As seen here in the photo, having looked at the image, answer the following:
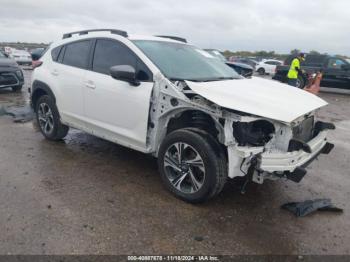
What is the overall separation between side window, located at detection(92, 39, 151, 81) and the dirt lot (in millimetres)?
1319

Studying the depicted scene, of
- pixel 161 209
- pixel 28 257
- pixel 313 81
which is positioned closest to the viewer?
pixel 28 257

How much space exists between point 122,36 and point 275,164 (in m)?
2.57

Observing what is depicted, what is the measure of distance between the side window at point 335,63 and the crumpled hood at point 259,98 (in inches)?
529

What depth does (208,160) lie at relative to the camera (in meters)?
3.41

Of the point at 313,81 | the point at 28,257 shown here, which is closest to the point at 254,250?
the point at 28,257

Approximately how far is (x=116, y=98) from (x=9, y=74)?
8136mm

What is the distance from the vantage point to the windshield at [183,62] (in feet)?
13.4

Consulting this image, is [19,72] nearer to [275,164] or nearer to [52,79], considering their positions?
[52,79]

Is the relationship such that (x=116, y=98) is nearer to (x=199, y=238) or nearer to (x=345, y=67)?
(x=199, y=238)

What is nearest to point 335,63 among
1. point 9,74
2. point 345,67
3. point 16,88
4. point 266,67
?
point 345,67

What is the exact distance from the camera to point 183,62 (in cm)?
441

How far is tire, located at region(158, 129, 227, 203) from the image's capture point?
3418mm

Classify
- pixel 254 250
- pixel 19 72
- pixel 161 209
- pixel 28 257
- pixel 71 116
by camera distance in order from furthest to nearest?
pixel 19 72 → pixel 71 116 → pixel 161 209 → pixel 254 250 → pixel 28 257

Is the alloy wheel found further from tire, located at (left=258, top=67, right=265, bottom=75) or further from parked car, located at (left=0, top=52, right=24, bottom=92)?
tire, located at (left=258, top=67, right=265, bottom=75)
